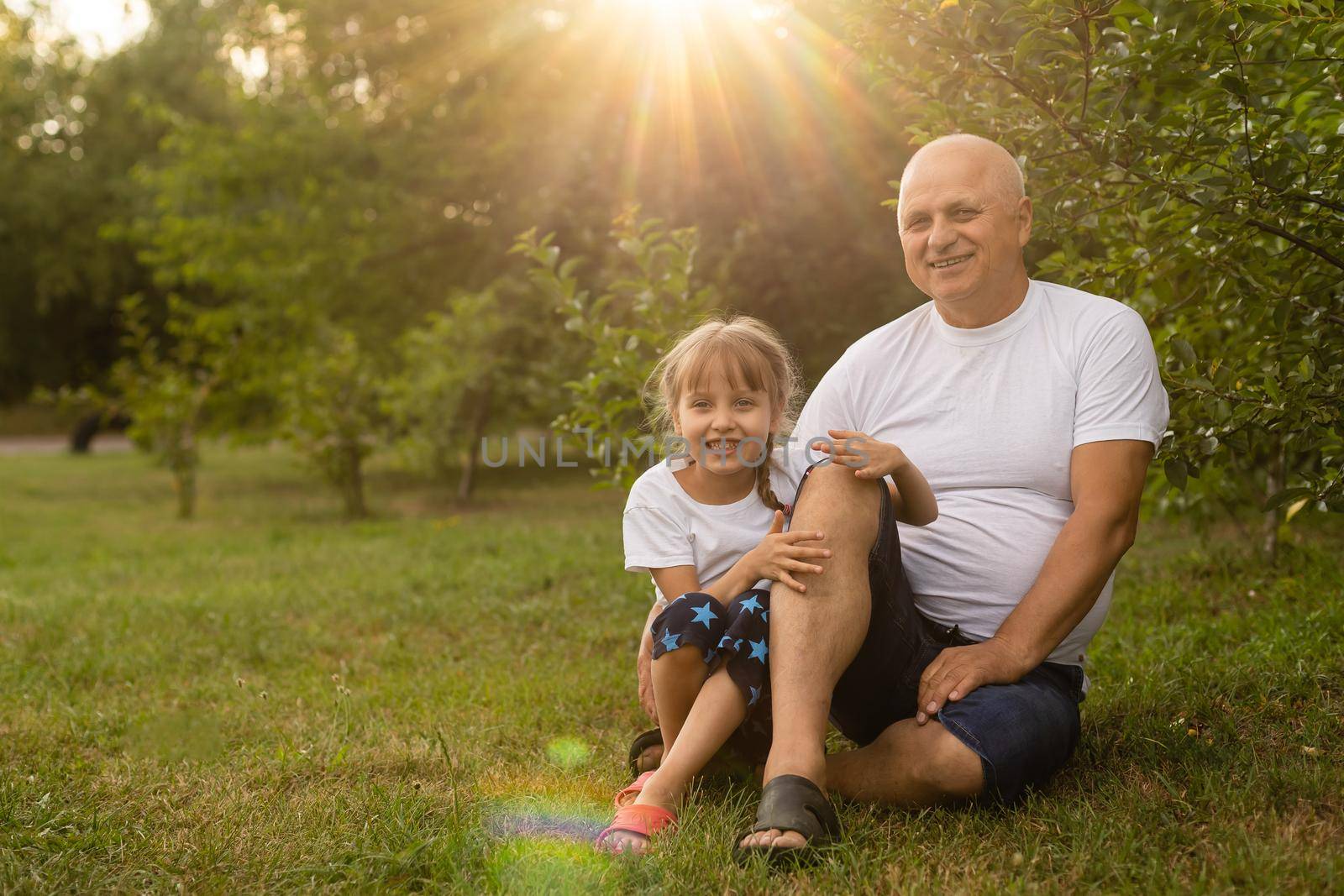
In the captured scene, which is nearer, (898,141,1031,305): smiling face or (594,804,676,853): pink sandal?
(594,804,676,853): pink sandal

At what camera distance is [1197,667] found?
10.3 feet

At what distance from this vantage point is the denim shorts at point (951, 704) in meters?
2.25

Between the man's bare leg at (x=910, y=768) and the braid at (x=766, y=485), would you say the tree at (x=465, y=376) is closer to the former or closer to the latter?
the braid at (x=766, y=485)

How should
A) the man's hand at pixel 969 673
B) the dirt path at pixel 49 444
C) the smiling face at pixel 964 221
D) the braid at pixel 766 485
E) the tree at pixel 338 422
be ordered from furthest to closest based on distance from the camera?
the dirt path at pixel 49 444 → the tree at pixel 338 422 → the braid at pixel 766 485 → the smiling face at pixel 964 221 → the man's hand at pixel 969 673

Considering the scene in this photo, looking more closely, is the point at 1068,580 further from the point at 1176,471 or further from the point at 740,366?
the point at 740,366

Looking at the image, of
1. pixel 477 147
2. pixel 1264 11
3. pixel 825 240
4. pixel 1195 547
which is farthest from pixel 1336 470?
pixel 477 147

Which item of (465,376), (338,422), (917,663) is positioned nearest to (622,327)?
(917,663)

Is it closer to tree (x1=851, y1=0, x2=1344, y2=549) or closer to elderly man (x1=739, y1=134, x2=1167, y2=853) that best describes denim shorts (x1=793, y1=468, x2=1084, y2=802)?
elderly man (x1=739, y1=134, x2=1167, y2=853)

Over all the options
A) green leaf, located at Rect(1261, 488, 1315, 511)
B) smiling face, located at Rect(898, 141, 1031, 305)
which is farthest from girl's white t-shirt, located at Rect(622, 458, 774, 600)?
green leaf, located at Rect(1261, 488, 1315, 511)

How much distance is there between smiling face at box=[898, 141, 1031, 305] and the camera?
2525mm

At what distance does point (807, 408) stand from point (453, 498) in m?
8.51

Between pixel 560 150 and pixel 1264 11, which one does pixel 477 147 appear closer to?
pixel 560 150

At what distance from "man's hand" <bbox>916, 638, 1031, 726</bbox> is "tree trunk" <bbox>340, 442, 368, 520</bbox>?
7626 millimetres

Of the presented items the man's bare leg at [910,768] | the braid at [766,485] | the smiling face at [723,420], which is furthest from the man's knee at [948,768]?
the smiling face at [723,420]
